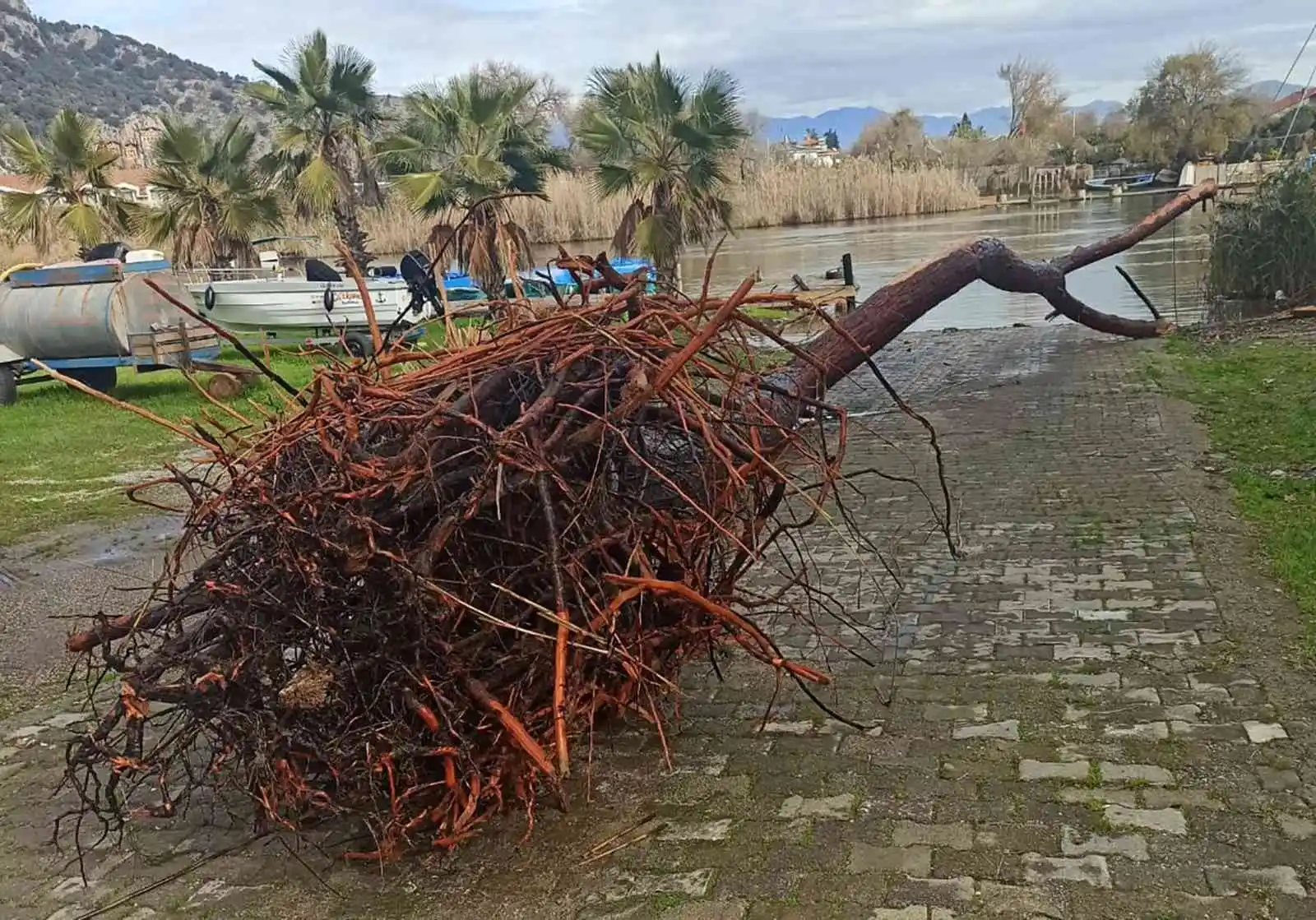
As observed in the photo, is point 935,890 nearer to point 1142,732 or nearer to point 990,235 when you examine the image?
point 1142,732

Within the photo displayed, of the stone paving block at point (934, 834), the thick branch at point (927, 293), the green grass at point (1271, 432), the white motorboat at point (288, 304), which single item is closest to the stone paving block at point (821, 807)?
the stone paving block at point (934, 834)

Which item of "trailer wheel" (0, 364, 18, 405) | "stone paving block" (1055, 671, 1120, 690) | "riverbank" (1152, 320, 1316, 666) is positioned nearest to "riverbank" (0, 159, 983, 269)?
"trailer wheel" (0, 364, 18, 405)

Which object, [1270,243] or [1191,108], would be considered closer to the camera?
[1270,243]

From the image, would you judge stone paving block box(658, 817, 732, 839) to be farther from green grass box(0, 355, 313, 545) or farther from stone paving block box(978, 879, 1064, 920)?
green grass box(0, 355, 313, 545)

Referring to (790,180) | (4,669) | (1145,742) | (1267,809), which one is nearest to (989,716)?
(1145,742)

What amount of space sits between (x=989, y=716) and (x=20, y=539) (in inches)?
285

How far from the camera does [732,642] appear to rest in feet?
16.7

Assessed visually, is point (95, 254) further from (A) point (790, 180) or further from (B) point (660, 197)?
(A) point (790, 180)

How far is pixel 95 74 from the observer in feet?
419

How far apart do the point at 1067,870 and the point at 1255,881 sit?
0.50m

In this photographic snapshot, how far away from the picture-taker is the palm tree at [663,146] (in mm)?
17500

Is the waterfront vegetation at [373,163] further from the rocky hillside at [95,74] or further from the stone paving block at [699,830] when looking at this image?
the rocky hillside at [95,74]

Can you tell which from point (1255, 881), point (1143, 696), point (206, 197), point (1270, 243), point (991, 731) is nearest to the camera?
point (1255, 881)

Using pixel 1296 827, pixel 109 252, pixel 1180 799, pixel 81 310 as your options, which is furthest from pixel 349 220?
pixel 1296 827
